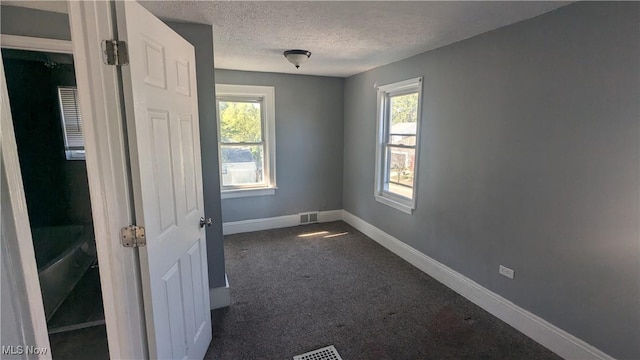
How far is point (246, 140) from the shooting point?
423cm

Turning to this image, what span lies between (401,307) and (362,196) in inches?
77.9

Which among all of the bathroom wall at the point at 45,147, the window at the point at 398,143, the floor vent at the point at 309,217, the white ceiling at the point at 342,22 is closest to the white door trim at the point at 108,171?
the white ceiling at the point at 342,22

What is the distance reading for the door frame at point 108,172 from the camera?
108 cm

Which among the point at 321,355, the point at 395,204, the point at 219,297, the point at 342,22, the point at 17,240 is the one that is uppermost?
the point at 342,22

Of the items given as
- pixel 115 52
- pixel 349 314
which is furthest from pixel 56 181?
pixel 349 314

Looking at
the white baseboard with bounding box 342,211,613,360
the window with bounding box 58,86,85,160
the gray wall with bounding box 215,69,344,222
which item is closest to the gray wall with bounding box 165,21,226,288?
the window with bounding box 58,86,85,160

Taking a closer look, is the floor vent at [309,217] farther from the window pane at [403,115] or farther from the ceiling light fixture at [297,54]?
the ceiling light fixture at [297,54]

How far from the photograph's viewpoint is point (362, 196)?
14.3 feet

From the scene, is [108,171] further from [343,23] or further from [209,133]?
[343,23]

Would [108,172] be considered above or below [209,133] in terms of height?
below

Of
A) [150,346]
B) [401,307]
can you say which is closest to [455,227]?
[401,307]

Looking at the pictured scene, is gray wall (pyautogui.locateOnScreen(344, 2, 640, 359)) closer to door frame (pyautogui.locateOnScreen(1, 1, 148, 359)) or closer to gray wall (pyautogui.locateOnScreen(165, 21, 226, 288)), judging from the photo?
gray wall (pyautogui.locateOnScreen(165, 21, 226, 288))

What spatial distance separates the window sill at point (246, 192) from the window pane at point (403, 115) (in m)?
1.88

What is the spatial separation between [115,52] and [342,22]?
149cm
